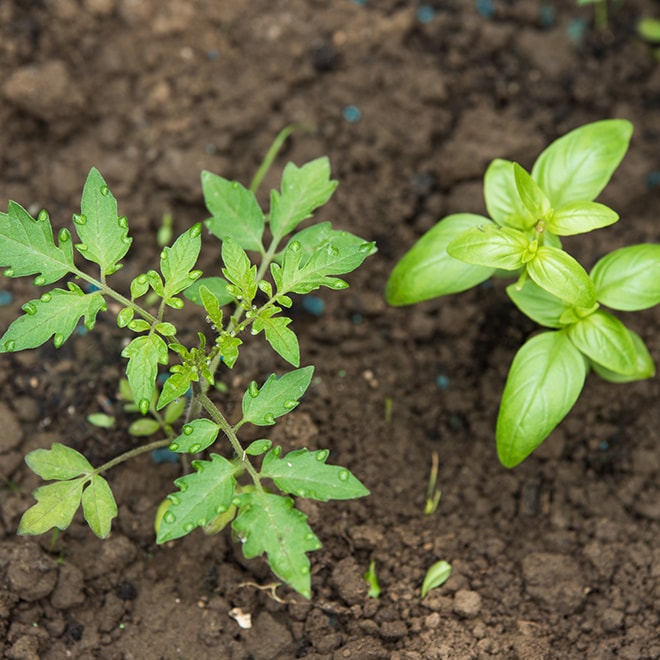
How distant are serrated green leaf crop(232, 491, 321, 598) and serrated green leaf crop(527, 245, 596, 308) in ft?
2.97

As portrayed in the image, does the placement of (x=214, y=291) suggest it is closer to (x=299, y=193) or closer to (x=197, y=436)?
(x=299, y=193)

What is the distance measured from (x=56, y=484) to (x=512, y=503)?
1.40 meters

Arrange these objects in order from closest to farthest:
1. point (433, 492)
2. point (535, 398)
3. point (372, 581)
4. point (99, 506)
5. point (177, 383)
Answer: point (177, 383) → point (99, 506) → point (535, 398) → point (372, 581) → point (433, 492)

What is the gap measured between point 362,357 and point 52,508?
3.81 ft

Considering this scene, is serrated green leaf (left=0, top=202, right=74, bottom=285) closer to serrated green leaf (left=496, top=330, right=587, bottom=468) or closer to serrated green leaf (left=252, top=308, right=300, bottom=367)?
serrated green leaf (left=252, top=308, right=300, bottom=367)

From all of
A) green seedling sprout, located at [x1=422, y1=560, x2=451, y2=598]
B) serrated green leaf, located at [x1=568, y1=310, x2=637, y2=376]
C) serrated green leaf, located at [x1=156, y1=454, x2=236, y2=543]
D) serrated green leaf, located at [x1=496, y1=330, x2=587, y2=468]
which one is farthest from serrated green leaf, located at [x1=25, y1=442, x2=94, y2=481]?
serrated green leaf, located at [x1=568, y1=310, x2=637, y2=376]

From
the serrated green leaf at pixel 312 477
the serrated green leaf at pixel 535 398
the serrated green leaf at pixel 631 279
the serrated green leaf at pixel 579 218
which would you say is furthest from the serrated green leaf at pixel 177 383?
the serrated green leaf at pixel 631 279

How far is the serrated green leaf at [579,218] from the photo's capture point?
2.34 metres

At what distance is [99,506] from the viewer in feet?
7.50

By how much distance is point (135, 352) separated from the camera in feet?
6.97

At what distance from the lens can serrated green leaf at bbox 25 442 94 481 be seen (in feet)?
7.64

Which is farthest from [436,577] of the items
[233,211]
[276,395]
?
[233,211]

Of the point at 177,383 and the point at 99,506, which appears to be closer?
the point at 177,383

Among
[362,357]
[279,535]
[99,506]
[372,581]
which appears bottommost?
[372,581]
